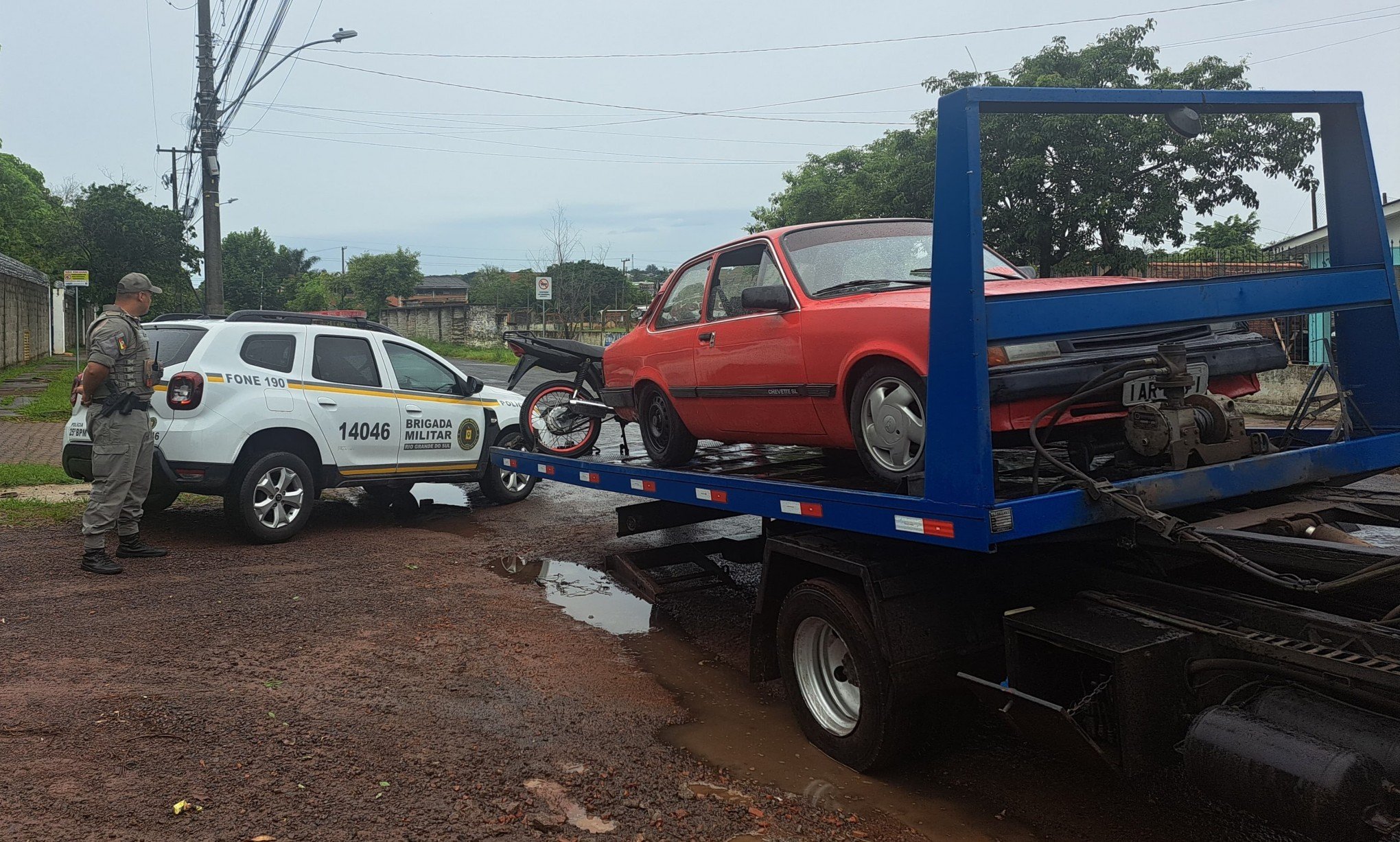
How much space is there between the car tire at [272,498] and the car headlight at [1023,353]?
20.3 ft

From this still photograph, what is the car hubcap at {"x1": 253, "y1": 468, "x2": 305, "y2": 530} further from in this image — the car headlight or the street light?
the street light

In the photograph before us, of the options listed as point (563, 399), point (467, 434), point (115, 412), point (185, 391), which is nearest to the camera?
point (115, 412)

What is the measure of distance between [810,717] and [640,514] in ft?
9.93

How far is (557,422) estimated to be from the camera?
844 cm

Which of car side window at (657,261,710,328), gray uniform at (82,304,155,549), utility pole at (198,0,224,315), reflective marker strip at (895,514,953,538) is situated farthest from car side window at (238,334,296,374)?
utility pole at (198,0,224,315)

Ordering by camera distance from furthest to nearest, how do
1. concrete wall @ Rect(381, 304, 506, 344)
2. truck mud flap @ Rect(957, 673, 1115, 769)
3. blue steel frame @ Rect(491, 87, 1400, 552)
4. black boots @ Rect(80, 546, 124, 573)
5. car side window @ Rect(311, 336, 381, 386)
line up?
concrete wall @ Rect(381, 304, 506, 344) < car side window @ Rect(311, 336, 381, 386) < black boots @ Rect(80, 546, 124, 573) < blue steel frame @ Rect(491, 87, 1400, 552) < truck mud flap @ Rect(957, 673, 1115, 769)

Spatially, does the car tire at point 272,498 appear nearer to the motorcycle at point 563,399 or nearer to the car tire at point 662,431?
the motorcycle at point 563,399

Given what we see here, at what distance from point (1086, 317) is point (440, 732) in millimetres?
3168

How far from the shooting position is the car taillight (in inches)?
307

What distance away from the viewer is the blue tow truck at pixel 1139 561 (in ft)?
9.52

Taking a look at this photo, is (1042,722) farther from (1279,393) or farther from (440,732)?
(1279,393)

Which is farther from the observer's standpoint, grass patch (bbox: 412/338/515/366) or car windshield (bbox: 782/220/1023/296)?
grass patch (bbox: 412/338/515/366)

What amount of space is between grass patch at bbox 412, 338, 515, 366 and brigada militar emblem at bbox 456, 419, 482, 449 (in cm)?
2832

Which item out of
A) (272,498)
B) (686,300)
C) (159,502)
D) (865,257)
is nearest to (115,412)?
(272,498)
